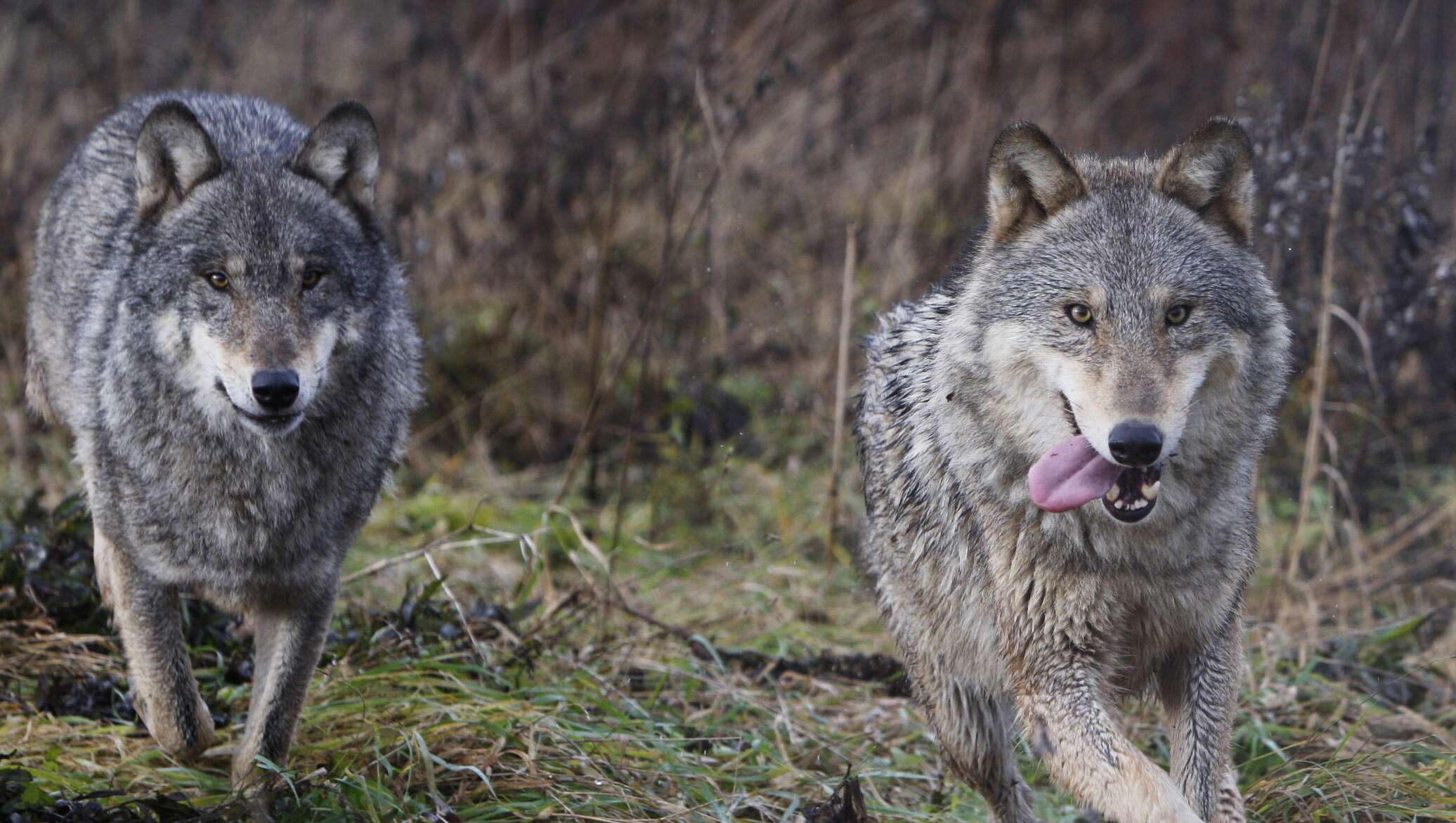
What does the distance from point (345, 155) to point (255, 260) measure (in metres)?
0.59

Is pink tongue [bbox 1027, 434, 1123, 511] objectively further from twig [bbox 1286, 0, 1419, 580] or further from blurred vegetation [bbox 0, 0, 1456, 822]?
twig [bbox 1286, 0, 1419, 580]

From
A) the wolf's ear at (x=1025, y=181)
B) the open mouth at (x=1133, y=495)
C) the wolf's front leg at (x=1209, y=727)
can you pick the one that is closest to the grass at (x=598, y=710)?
the wolf's front leg at (x=1209, y=727)

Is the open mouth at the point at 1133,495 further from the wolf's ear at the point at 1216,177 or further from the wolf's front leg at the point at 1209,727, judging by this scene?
the wolf's ear at the point at 1216,177

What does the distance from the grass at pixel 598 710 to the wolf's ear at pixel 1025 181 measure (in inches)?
69.7

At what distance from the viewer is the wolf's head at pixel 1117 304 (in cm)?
319

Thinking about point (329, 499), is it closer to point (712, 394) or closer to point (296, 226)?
point (296, 226)

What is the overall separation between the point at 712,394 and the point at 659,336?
1.50 ft

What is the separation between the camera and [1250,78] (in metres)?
7.55

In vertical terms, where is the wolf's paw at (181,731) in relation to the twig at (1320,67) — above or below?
below

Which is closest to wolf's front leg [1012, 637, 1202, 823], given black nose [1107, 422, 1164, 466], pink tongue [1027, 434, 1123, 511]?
pink tongue [1027, 434, 1123, 511]

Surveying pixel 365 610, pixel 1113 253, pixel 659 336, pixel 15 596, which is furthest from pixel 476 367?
pixel 1113 253

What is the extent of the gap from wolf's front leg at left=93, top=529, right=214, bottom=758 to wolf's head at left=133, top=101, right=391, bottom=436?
23.1 inches

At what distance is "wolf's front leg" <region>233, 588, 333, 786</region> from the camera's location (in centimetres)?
395

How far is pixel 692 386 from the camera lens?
23.7 feet
